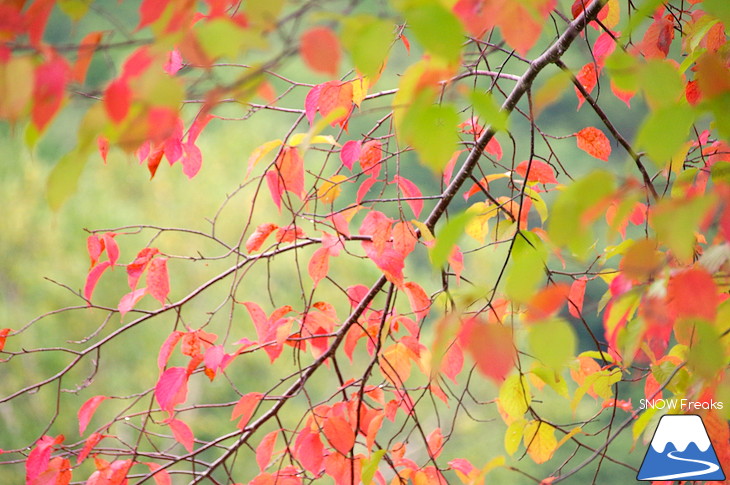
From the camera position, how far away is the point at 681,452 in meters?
0.72

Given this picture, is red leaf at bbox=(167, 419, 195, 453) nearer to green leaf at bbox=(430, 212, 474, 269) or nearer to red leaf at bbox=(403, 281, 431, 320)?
red leaf at bbox=(403, 281, 431, 320)

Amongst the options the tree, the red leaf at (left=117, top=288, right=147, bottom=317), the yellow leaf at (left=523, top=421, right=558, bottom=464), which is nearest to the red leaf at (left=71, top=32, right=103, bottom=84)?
the tree

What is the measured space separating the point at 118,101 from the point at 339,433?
23.1 inches

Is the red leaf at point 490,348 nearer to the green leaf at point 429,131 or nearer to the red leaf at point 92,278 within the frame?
the green leaf at point 429,131

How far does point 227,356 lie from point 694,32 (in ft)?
2.42

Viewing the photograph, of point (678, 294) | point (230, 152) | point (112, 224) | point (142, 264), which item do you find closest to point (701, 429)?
point (678, 294)

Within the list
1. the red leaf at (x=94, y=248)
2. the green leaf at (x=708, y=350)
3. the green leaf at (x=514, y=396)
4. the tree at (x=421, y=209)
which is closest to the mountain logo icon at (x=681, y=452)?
the tree at (x=421, y=209)

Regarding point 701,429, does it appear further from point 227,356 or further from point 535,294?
point 227,356

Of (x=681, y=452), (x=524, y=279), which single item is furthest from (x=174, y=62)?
(x=681, y=452)

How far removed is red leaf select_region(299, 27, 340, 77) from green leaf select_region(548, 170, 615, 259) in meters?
0.13

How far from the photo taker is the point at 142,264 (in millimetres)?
950

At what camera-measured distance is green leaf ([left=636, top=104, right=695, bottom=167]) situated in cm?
33

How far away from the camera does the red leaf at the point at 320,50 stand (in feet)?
1.12

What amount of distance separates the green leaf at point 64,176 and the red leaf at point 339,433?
0.55 m
